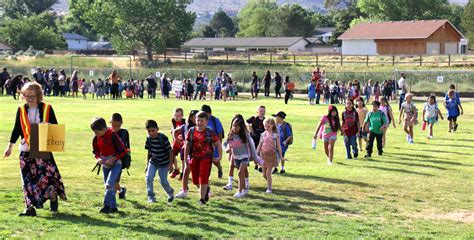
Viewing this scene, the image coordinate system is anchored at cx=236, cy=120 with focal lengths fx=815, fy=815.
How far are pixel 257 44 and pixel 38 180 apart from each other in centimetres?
12001

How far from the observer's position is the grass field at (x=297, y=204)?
1156cm

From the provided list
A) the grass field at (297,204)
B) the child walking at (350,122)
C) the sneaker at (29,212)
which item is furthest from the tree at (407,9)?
the sneaker at (29,212)

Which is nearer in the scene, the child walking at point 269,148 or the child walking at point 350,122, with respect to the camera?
Result: the child walking at point 269,148

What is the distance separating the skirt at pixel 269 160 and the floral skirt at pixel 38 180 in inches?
182

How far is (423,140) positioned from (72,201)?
50.9 feet

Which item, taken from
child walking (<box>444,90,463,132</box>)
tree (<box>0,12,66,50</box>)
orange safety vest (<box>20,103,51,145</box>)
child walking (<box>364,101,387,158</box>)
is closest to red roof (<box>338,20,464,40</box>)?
tree (<box>0,12,66,50</box>)

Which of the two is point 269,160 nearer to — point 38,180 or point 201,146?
point 201,146

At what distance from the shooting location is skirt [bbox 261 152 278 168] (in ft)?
50.2

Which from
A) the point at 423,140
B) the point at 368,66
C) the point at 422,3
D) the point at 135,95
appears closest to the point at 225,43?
the point at 422,3

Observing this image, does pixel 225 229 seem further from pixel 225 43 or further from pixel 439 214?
pixel 225 43

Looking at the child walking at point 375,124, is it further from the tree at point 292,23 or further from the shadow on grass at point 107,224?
the tree at point 292,23

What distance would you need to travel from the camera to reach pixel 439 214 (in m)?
13.6

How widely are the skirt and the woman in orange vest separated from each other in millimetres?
4642

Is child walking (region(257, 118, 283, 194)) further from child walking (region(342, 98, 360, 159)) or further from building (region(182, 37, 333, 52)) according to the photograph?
building (region(182, 37, 333, 52))
